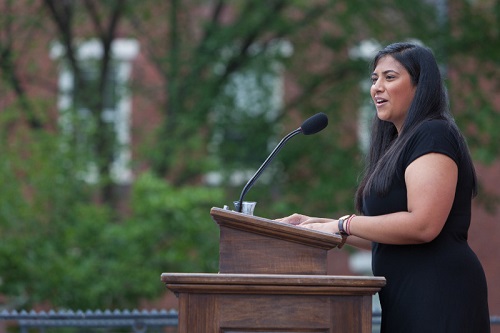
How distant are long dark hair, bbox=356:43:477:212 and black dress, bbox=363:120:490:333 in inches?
1.4

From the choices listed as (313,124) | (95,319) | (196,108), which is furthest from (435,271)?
(196,108)

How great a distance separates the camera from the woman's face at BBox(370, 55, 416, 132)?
11.8 feet

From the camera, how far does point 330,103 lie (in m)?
13.7

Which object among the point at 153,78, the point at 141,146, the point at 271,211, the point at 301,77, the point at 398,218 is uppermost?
the point at 153,78

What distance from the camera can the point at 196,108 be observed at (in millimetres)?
13430

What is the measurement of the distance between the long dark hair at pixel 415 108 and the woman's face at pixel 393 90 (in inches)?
1.0

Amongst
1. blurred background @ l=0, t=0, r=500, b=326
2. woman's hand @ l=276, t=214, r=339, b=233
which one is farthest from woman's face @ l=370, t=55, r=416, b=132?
blurred background @ l=0, t=0, r=500, b=326

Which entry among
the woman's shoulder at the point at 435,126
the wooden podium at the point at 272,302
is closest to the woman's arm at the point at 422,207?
the woman's shoulder at the point at 435,126

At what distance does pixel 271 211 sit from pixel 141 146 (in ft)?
6.52

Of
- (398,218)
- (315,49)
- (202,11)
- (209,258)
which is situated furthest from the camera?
(202,11)

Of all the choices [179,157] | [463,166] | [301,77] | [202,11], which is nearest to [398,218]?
[463,166]

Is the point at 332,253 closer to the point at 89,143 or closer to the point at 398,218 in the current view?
the point at 89,143

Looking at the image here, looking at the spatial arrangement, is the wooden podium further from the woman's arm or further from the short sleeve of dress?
the short sleeve of dress

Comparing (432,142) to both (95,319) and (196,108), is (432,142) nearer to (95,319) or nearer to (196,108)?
(95,319)
